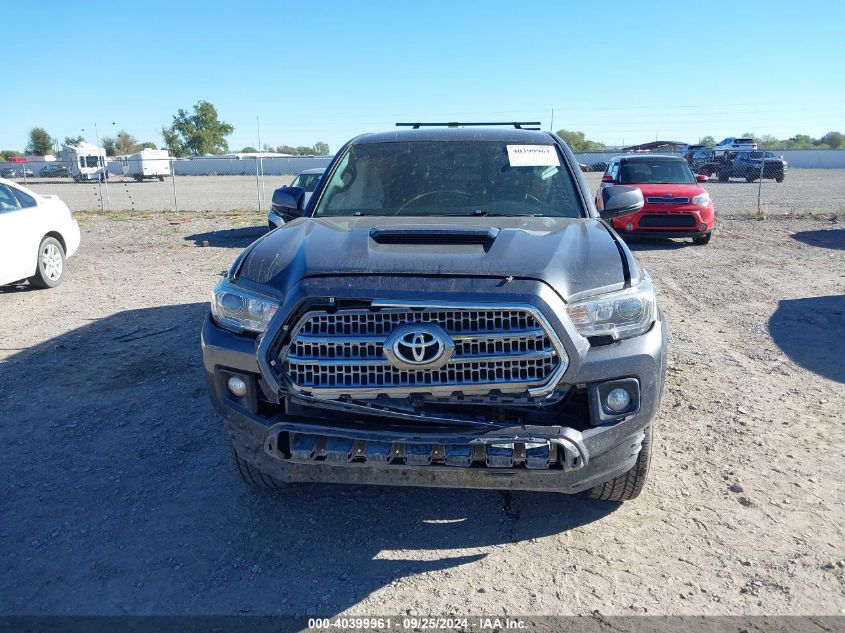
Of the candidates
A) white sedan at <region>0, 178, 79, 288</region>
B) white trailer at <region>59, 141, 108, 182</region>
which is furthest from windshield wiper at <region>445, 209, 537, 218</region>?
white trailer at <region>59, 141, 108, 182</region>

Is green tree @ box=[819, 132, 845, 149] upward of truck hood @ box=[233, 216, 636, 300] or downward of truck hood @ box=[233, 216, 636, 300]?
upward

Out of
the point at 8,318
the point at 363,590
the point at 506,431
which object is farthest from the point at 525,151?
the point at 8,318

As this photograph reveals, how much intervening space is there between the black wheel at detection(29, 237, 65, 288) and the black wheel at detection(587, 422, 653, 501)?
830 cm

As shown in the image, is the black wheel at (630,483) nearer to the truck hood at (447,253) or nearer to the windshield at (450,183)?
the truck hood at (447,253)

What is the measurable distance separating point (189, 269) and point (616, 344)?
9.05 metres

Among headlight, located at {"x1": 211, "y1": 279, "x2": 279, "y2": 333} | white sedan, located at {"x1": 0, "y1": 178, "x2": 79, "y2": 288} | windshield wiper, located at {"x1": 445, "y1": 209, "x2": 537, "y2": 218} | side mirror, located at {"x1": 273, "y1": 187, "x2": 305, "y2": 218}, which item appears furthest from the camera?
white sedan, located at {"x1": 0, "y1": 178, "x2": 79, "y2": 288}

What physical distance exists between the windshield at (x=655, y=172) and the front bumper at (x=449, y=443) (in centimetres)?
1118

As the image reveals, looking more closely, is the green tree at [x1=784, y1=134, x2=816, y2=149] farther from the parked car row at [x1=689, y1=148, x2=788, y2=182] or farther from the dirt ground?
the dirt ground

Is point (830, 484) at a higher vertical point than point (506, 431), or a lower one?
lower

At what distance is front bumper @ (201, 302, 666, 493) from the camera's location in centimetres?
284

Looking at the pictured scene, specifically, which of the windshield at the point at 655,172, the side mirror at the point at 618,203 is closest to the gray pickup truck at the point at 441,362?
the side mirror at the point at 618,203

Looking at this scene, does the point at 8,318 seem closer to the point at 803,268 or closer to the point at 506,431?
the point at 506,431

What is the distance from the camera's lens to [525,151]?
452cm

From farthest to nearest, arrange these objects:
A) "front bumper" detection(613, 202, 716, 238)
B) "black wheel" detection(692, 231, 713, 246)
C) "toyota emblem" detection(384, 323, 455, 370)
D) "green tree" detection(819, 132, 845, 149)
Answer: "green tree" detection(819, 132, 845, 149)
"black wheel" detection(692, 231, 713, 246)
"front bumper" detection(613, 202, 716, 238)
"toyota emblem" detection(384, 323, 455, 370)
